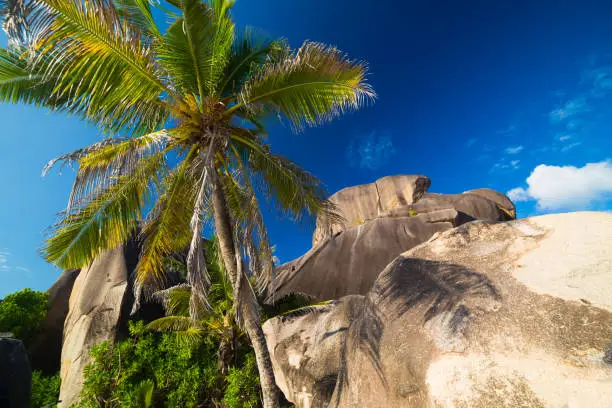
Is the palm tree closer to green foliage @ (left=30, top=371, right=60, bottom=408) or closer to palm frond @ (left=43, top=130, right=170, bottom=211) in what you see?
palm frond @ (left=43, top=130, right=170, bottom=211)

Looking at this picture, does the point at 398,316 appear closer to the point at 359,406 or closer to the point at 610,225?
the point at 359,406

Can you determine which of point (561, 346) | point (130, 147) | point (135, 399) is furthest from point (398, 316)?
point (135, 399)

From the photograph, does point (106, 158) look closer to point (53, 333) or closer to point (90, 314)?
point (90, 314)

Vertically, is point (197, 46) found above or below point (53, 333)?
above

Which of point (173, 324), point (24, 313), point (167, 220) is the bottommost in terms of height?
point (173, 324)

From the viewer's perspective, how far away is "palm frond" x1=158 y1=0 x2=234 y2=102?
570 cm

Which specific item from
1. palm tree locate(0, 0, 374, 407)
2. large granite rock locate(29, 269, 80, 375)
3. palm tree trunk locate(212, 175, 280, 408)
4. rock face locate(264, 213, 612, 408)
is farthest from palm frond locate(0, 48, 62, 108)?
large granite rock locate(29, 269, 80, 375)

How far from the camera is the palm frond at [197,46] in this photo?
5699 millimetres

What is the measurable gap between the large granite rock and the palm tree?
353 inches

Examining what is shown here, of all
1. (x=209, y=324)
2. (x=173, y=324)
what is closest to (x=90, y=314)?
(x=173, y=324)

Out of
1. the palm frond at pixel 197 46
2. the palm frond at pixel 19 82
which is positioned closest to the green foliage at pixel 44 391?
the palm frond at pixel 19 82

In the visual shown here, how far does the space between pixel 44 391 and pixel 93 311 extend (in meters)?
2.56

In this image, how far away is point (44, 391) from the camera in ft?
31.6

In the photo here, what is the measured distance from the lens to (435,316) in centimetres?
332
